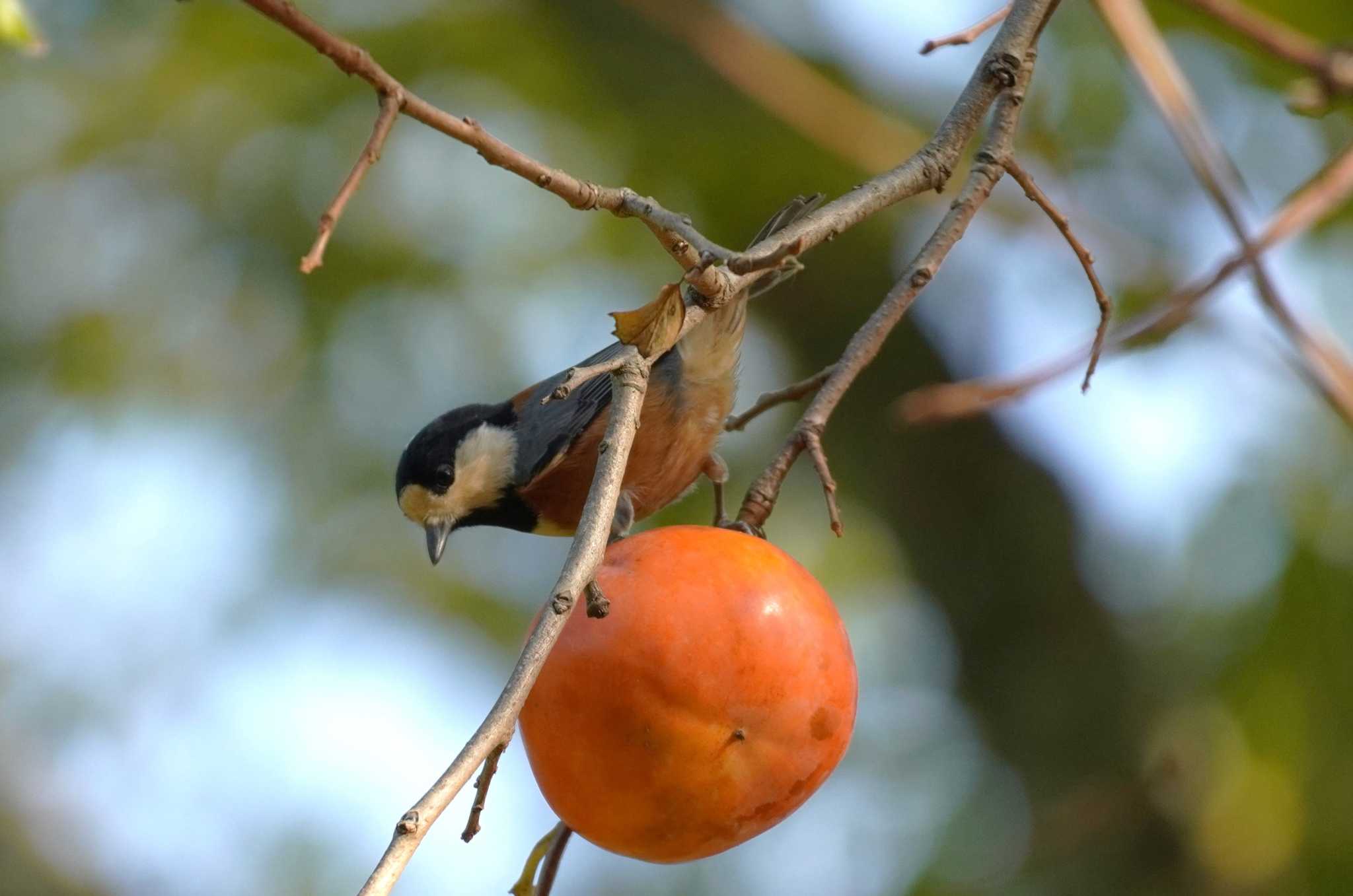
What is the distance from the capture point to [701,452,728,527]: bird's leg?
2525mm

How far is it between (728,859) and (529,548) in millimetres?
1727

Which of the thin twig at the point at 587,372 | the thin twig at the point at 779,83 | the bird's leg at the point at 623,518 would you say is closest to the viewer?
the thin twig at the point at 587,372

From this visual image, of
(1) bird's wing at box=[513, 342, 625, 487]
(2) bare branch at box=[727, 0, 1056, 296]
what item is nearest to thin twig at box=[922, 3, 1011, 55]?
(2) bare branch at box=[727, 0, 1056, 296]

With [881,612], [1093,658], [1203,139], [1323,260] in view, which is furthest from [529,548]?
[1203,139]

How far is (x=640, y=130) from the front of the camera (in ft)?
16.9

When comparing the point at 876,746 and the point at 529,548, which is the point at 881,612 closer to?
the point at 876,746

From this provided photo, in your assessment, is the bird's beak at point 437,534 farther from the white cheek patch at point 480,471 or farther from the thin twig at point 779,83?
the thin twig at point 779,83

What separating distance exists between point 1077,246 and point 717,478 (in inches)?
43.7

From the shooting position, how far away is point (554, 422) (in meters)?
3.62

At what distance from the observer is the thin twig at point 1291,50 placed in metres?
1.87

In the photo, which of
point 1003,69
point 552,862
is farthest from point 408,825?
point 1003,69

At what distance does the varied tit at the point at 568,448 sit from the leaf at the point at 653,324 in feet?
4.94

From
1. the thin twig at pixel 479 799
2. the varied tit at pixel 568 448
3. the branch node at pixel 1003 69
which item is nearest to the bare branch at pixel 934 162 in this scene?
the branch node at pixel 1003 69

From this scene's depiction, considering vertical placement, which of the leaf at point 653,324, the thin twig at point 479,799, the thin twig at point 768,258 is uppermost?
the thin twig at point 768,258
